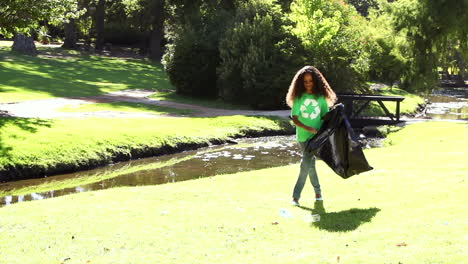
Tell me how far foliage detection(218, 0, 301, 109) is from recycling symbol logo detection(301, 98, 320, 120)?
87.2 ft

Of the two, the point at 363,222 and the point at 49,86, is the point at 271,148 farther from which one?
the point at 49,86

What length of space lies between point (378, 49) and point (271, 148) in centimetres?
2722

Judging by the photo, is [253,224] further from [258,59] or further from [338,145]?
[258,59]

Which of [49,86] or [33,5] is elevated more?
[33,5]

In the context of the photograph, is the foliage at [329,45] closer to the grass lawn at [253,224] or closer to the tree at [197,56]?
the tree at [197,56]

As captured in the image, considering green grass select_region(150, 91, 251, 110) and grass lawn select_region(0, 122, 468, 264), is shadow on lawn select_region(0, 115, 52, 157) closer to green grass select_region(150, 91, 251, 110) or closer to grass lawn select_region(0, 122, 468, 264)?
grass lawn select_region(0, 122, 468, 264)

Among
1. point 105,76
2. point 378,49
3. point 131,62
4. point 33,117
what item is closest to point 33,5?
point 33,117

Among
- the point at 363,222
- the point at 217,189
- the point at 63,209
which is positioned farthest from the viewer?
the point at 217,189

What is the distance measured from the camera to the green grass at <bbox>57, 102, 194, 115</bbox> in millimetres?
32472

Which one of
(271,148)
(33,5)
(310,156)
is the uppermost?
(33,5)

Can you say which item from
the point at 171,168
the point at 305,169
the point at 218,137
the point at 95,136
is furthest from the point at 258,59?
the point at 305,169

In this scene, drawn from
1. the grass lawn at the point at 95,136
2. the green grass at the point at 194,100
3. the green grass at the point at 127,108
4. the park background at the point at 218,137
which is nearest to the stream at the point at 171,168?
the park background at the point at 218,137

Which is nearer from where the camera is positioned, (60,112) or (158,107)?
(60,112)

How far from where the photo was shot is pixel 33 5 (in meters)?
27.5
